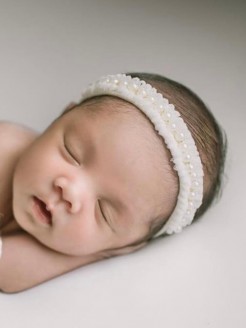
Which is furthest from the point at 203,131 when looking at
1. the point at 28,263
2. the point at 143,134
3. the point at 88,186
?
the point at 28,263

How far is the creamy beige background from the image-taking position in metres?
1.04

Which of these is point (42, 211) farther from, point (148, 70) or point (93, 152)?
point (148, 70)

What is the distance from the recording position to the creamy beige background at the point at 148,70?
1.04m

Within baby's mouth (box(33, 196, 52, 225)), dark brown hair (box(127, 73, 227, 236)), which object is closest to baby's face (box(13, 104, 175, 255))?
baby's mouth (box(33, 196, 52, 225))

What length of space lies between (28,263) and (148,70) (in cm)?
58

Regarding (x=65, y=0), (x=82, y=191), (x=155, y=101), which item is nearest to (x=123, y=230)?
(x=82, y=191)

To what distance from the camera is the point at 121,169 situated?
1.05m

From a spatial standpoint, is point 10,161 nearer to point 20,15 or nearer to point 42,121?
point 42,121

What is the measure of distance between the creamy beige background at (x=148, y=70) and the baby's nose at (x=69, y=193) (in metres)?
0.13

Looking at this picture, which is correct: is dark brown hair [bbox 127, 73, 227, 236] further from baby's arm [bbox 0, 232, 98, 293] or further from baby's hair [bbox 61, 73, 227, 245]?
baby's arm [bbox 0, 232, 98, 293]

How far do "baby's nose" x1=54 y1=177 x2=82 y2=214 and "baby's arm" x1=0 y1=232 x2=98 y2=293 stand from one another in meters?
0.12

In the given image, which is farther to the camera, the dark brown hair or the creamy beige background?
the dark brown hair

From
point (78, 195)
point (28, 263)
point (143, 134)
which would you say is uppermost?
point (143, 134)

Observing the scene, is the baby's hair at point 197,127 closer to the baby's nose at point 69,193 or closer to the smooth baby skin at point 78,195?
the smooth baby skin at point 78,195
